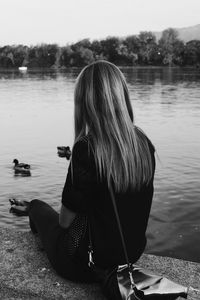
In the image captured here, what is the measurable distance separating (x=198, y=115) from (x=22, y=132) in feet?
36.2

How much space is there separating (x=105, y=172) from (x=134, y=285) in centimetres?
83

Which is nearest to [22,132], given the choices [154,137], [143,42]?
[154,137]

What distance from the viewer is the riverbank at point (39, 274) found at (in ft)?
13.4

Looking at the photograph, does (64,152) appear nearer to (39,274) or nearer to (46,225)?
(46,225)

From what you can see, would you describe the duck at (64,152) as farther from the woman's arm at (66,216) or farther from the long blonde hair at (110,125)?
the long blonde hair at (110,125)

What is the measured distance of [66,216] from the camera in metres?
3.82

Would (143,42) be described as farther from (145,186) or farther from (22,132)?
(145,186)

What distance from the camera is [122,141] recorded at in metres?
3.57

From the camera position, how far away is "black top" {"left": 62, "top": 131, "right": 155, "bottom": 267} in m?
3.62

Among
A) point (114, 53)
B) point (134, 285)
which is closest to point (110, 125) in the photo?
point (134, 285)

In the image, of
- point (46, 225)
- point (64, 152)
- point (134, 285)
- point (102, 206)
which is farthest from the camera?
point (64, 152)

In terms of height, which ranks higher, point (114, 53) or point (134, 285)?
point (114, 53)

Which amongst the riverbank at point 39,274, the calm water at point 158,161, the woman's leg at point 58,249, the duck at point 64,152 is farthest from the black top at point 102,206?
the duck at point 64,152

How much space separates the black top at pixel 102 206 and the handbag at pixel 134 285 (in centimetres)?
7
